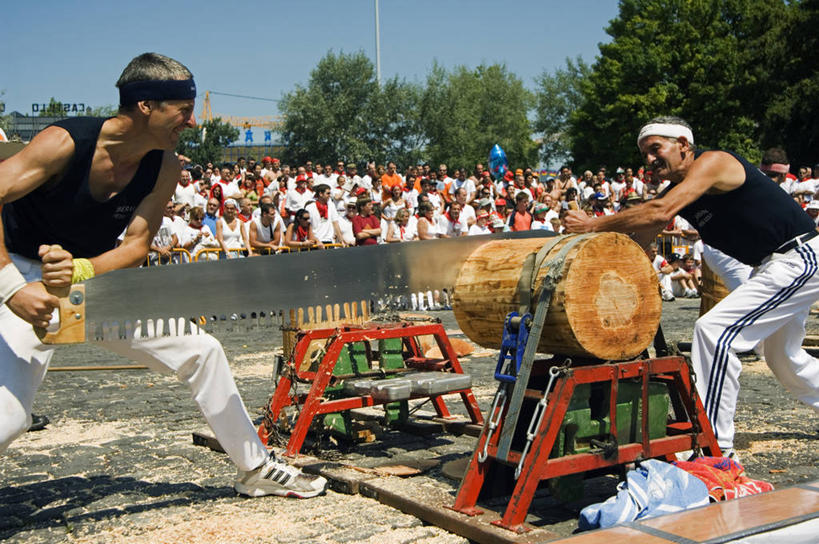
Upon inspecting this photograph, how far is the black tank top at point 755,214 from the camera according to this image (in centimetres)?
509

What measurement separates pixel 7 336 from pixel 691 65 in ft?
170

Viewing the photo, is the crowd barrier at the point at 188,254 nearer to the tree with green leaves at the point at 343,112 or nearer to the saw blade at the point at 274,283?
the saw blade at the point at 274,283

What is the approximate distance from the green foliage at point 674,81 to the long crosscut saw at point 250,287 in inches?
1788

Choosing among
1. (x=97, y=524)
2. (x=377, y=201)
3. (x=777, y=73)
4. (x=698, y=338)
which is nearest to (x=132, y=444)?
(x=97, y=524)

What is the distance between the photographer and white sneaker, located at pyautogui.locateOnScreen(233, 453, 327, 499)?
4.80 meters

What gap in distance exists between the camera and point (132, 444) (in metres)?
6.43

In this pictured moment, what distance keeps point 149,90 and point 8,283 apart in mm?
1175

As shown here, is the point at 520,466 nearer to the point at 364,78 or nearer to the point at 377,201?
the point at 377,201

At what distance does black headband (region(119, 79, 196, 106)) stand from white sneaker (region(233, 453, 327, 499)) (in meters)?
2.14

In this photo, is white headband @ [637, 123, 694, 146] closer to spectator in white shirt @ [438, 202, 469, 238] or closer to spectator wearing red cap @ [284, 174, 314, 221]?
spectator in white shirt @ [438, 202, 469, 238]

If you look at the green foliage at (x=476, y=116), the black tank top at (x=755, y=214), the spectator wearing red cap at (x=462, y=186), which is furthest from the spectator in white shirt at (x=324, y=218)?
the green foliage at (x=476, y=116)

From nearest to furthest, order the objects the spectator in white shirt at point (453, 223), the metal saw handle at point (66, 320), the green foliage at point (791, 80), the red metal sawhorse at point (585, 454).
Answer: the metal saw handle at point (66, 320)
the red metal sawhorse at point (585, 454)
the spectator in white shirt at point (453, 223)
the green foliage at point (791, 80)

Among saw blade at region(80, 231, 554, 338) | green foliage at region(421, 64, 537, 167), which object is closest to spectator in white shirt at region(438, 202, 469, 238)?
saw blade at region(80, 231, 554, 338)

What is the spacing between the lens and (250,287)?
4863 millimetres
